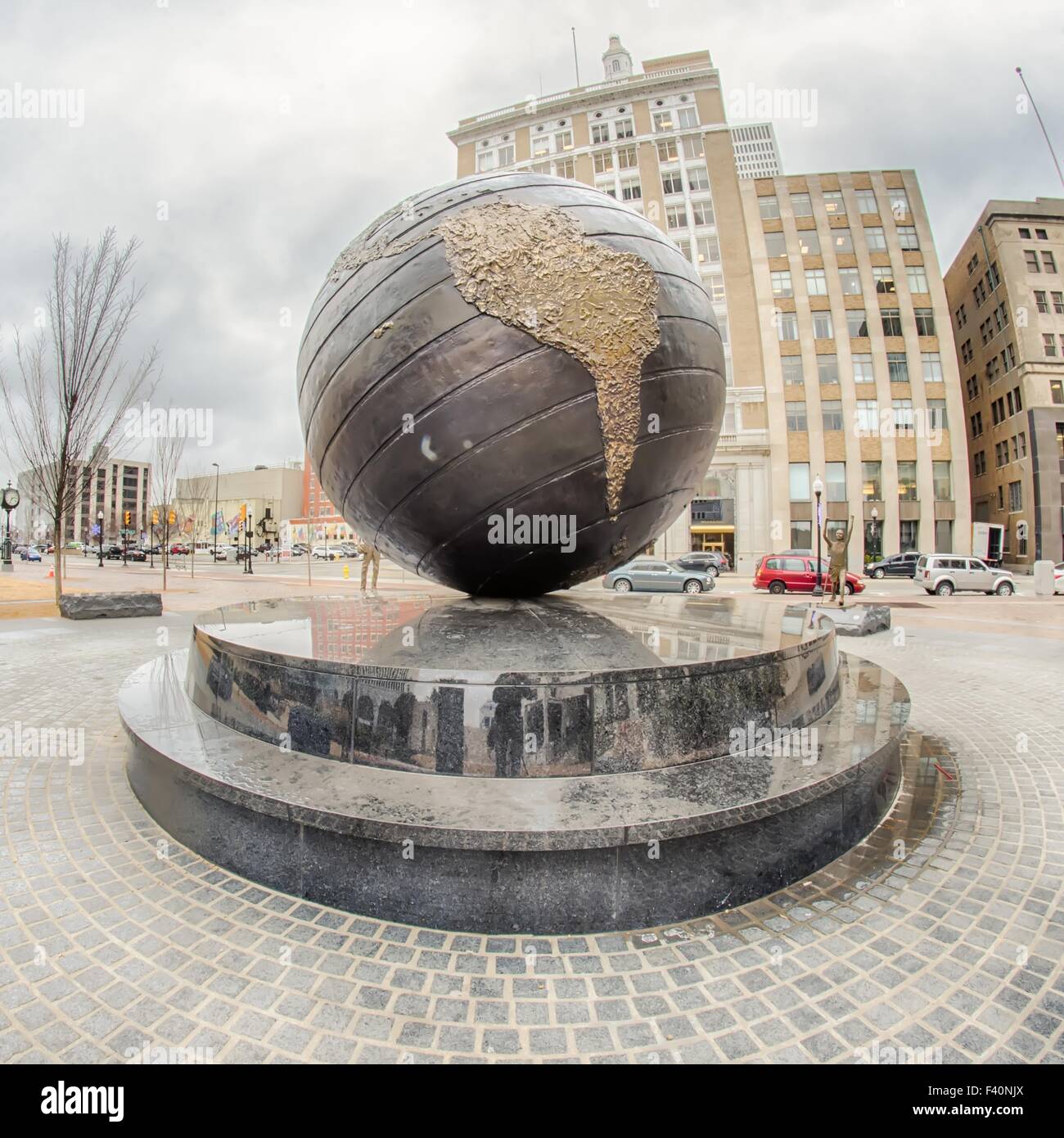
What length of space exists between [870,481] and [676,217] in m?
26.1

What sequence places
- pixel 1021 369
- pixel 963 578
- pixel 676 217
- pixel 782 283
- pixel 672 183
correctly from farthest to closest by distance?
pixel 672 183
pixel 676 217
pixel 782 283
pixel 1021 369
pixel 963 578

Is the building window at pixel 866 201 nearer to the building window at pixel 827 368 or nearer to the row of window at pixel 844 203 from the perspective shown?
the row of window at pixel 844 203

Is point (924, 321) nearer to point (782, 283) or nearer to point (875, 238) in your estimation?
point (875, 238)

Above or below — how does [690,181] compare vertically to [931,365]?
above

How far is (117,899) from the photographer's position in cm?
291

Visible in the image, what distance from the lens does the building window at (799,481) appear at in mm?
→ 42531

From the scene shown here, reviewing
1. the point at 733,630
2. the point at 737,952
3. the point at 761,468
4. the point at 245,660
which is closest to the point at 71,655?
the point at 245,660

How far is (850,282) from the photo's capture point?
142ft

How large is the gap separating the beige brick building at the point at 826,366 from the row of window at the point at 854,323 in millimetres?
90

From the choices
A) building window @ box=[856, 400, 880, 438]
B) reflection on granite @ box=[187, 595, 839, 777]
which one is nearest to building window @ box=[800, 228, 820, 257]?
building window @ box=[856, 400, 880, 438]

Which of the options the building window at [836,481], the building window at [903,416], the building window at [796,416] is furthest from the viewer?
the building window at [796,416]

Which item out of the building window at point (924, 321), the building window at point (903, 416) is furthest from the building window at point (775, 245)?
the building window at point (903, 416)

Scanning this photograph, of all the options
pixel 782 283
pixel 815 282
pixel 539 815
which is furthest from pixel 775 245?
pixel 539 815
